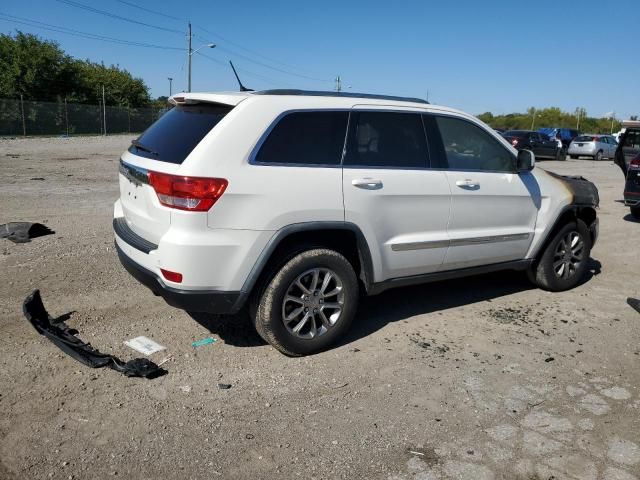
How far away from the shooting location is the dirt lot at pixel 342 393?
9.43 feet

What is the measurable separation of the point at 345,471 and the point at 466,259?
2528 millimetres

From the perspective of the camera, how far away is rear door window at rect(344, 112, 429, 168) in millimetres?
4129

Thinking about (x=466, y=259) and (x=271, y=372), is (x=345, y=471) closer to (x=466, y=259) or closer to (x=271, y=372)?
(x=271, y=372)

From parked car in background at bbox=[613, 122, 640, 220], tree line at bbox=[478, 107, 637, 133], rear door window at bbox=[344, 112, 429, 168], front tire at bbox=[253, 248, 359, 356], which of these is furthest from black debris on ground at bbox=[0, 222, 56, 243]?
tree line at bbox=[478, 107, 637, 133]

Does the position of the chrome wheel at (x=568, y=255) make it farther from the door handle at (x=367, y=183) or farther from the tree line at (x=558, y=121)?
the tree line at (x=558, y=121)

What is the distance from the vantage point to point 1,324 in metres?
4.21

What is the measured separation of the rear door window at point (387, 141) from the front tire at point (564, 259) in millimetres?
2012

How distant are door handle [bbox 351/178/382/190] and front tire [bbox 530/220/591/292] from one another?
95.9 inches

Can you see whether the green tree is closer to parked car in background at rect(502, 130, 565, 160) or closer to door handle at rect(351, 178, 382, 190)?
parked car in background at rect(502, 130, 565, 160)

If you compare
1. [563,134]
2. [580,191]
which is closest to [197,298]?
[580,191]

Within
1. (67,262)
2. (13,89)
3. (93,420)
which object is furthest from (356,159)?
(13,89)

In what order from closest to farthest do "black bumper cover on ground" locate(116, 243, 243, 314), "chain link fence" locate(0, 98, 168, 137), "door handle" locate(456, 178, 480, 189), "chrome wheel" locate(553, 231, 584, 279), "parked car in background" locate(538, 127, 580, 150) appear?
"black bumper cover on ground" locate(116, 243, 243, 314) → "door handle" locate(456, 178, 480, 189) → "chrome wheel" locate(553, 231, 584, 279) → "chain link fence" locate(0, 98, 168, 137) → "parked car in background" locate(538, 127, 580, 150)

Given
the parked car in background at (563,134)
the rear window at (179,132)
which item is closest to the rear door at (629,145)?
the rear window at (179,132)

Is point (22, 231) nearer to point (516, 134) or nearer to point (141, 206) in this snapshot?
point (141, 206)
